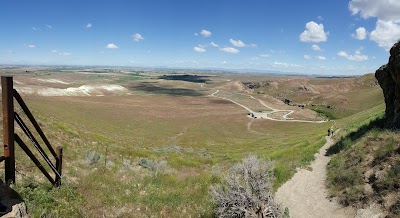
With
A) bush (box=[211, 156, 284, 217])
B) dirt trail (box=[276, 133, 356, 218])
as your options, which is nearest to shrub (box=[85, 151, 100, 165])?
bush (box=[211, 156, 284, 217])

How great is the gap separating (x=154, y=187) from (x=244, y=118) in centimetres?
7916

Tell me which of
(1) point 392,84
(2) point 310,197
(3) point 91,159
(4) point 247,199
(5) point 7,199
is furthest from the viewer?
(1) point 392,84

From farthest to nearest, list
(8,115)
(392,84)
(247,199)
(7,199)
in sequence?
(392,84)
(247,199)
(8,115)
(7,199)

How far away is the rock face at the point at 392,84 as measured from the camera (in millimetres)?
18147

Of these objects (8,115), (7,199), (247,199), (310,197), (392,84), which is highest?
(392,84)

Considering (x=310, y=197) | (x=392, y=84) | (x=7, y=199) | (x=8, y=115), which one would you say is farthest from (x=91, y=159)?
(x=392, y=84)

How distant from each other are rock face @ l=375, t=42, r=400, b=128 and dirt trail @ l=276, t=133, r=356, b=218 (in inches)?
198

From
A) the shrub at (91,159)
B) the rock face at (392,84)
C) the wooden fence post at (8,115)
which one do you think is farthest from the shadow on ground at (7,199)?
the rock face at (392,84)

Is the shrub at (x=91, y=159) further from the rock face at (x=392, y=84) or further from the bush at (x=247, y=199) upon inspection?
the rock face at (x=392, y=84)

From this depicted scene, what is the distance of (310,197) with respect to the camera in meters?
14.5

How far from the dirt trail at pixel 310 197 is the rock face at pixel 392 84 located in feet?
16.5

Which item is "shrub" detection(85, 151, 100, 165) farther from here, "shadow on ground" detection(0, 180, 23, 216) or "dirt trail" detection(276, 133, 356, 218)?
"dirt trail" detection(276, 133, 356, 218)

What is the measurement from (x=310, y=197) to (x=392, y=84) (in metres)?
12.1

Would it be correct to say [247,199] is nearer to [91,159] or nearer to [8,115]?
[8,115]
